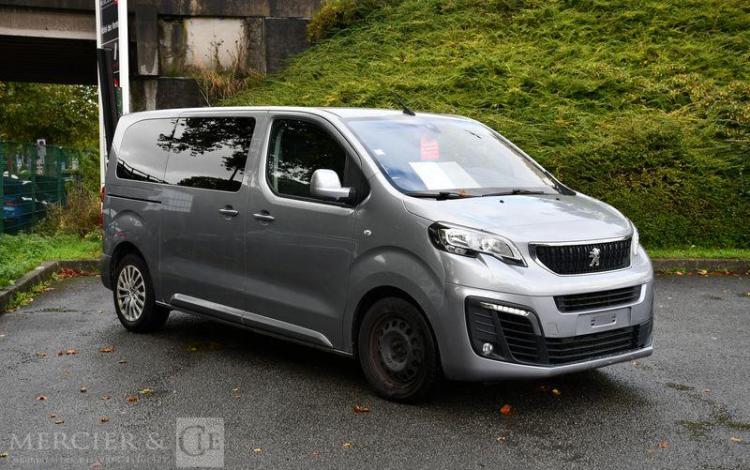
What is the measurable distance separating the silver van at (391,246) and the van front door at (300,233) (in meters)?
0.01

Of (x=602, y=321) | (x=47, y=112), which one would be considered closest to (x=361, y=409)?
(x=602, y=321)

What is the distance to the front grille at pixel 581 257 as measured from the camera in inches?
210

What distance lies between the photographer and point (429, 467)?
4547 mm

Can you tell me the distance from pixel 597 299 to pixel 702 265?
6.64 m

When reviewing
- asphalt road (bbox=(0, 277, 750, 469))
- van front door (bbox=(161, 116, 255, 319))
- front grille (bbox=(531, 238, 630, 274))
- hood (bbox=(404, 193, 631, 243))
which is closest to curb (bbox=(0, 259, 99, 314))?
asphalt road (bbox=(0, 277, 750, 469))

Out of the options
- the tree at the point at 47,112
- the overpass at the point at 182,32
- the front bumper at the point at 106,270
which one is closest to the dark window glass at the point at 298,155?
the front bumper at the point at 106,270

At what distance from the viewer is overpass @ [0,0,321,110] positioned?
21.2 m

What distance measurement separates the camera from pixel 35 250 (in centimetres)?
1332

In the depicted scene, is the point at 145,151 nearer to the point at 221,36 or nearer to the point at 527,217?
the point at 527,217

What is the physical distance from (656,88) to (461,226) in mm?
11742

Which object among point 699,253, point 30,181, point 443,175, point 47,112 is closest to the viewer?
point 443,175

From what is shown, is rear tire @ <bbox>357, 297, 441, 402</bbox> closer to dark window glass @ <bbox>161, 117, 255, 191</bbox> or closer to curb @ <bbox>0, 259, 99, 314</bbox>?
dark window glass @ <bbox>161, 117, 255, 191</bbox>

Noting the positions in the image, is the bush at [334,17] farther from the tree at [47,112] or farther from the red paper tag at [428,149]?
the tree at [47,112]

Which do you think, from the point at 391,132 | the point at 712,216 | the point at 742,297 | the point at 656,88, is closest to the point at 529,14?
the point at 656,88
